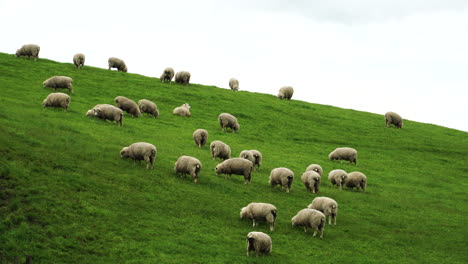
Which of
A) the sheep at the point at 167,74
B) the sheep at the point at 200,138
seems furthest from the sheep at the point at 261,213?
the sheep at the point at 167,74

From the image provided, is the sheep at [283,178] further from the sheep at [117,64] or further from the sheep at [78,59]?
the sheep at [117,64]

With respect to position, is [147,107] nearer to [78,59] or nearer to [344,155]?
[344,155]

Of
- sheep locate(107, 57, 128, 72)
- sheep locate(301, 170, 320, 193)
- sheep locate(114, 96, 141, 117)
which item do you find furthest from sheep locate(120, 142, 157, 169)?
sheep locate(107, 57, 128, 72)

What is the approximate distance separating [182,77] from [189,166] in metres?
35.8

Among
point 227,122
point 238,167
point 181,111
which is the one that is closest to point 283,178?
point 238,167

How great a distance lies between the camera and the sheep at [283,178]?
2923 centimetres

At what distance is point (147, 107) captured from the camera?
148ft

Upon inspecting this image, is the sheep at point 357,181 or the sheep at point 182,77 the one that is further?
the sheep at point 182,77

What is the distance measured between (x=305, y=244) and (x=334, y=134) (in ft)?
107

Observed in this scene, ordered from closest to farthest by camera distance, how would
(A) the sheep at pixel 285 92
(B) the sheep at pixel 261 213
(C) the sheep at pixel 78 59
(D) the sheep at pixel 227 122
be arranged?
1. (B) the sheep at pixel 261 213
2. (D) the sheep at pixel 227 122
3. (C) the sheep at pixel 78 59
4. (A) the sheep at pixel 285 92

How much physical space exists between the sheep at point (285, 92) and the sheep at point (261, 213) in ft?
147

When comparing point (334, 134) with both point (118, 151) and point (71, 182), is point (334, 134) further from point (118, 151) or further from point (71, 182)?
point (71, 182)

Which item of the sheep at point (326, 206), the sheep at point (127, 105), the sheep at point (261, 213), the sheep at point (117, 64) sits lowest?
the sheep at point (261, 213)

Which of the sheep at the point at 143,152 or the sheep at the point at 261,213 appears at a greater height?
the sheep at the point at 143,152
